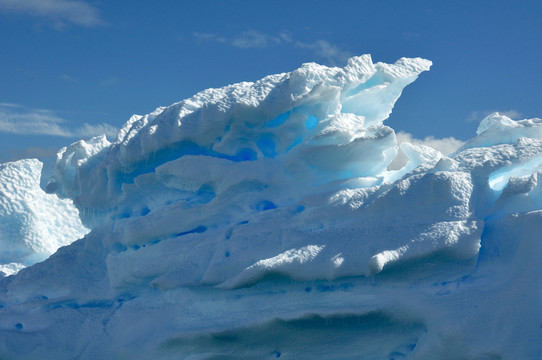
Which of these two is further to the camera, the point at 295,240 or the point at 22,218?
the point at 22,218

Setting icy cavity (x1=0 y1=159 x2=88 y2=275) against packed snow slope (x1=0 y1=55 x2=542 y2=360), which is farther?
icy cavity (x1=0 y1=159 x2=88 y2=275)

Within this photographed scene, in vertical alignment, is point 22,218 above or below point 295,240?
above

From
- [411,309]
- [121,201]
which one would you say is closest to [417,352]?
[411,309]

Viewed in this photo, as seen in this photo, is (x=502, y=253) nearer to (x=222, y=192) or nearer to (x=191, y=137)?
(x=222, y=192)

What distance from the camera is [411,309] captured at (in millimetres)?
9289

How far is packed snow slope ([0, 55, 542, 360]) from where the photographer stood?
9.33 m

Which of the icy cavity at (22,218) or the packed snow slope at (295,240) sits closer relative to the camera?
the packed snow slope at (295,240)

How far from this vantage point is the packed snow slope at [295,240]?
933cm

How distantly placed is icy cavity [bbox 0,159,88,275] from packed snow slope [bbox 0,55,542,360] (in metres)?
2.12

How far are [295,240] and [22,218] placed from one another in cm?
802

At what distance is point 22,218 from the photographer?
51.4 feet

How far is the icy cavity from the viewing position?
15.5 meters

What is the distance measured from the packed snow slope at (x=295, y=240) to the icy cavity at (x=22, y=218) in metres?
2.12

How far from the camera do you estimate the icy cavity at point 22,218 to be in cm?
1548
